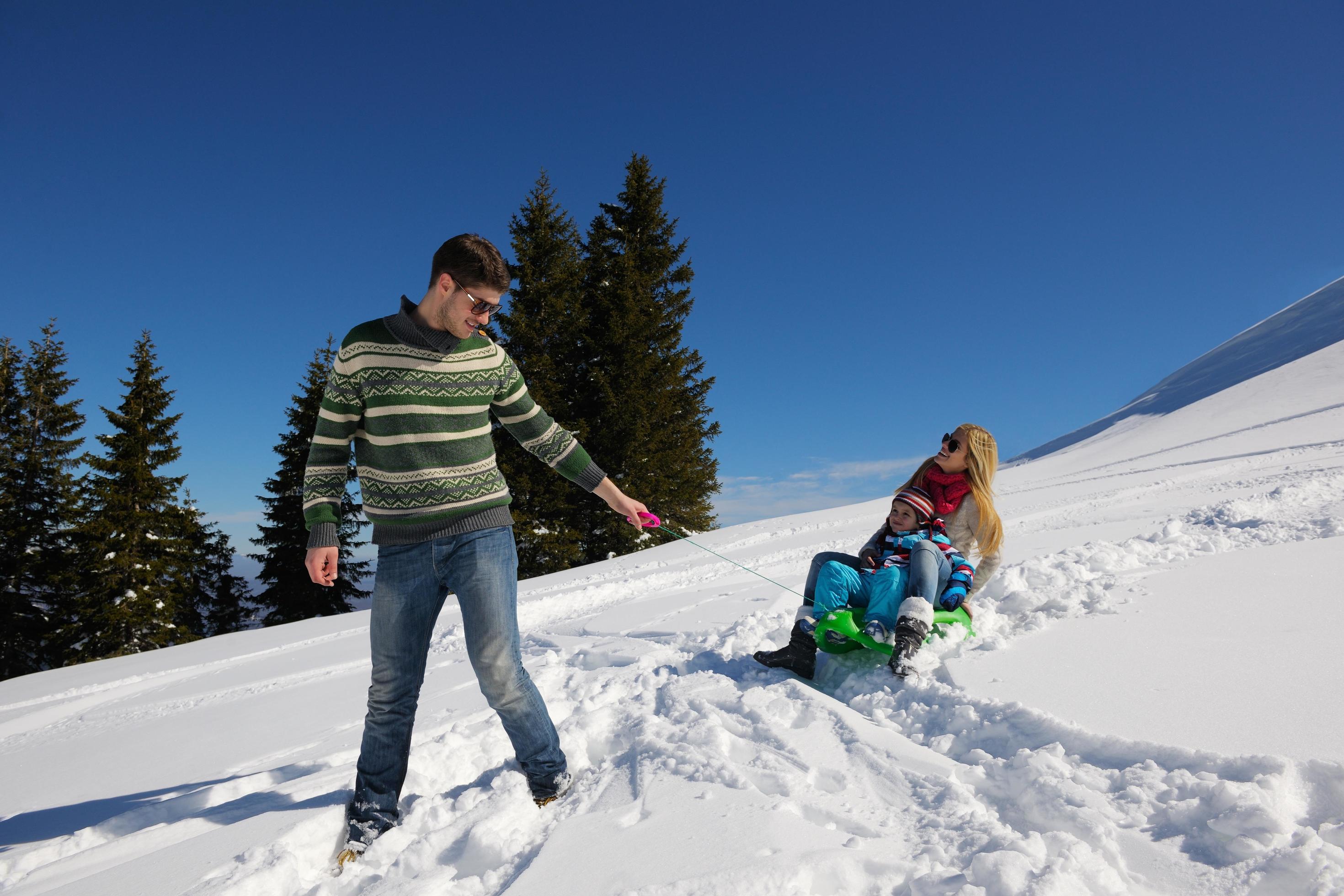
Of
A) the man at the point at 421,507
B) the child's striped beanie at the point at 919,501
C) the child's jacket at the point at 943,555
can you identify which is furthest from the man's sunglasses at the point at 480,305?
the child's striped beanie at the point at 919,501

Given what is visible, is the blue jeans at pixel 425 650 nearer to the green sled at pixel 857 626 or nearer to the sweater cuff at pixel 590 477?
the sweater cuff at pixel 590 477

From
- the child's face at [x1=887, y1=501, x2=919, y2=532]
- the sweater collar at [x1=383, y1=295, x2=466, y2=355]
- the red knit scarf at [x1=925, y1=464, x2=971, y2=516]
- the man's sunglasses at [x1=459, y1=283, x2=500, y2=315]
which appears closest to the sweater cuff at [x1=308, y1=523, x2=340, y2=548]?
the sweater collar at [x1=383, y1=295, x2=466, y2=355]

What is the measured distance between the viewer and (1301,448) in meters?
10.7

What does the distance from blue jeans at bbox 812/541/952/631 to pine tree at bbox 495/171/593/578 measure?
11.4m

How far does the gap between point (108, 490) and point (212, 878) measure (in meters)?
18.6

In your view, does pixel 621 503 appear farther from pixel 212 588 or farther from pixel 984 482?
pixel 212 588

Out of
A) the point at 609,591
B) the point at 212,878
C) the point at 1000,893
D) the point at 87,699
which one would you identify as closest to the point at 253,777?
the point at 212,878

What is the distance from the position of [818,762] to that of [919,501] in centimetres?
196

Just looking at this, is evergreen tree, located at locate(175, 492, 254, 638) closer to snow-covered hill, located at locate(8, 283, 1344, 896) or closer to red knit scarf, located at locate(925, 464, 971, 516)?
snow-covered hill, located at locate(8, 283, 1344, 896)

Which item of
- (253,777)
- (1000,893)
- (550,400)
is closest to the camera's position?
(1000,893)

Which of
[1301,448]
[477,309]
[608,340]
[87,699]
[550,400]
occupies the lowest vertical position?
[1301,448]

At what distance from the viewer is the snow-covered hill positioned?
5.66ft

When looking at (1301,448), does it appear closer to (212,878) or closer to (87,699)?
(212,878)

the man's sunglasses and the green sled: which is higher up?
the man's sunglasses
